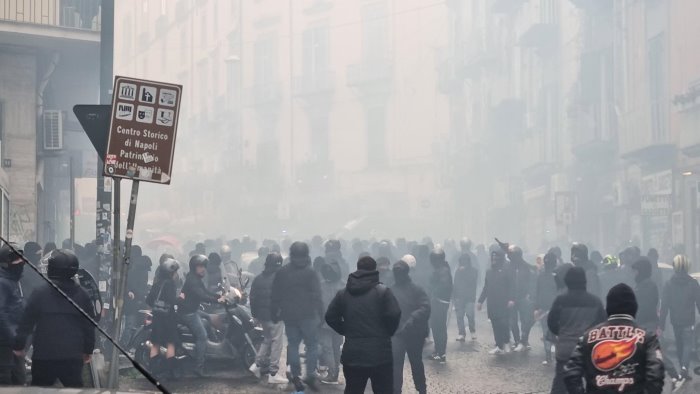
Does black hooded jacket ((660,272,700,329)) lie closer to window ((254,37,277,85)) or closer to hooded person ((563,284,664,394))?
hooded person ((563,284,664,394))

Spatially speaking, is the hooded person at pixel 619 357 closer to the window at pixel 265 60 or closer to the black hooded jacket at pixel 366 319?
the black hooded jacket at pixel 366 319

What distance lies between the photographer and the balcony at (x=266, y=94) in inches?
2324

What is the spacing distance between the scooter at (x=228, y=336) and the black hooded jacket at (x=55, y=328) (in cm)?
541

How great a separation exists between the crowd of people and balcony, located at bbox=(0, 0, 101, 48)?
3.71 metres

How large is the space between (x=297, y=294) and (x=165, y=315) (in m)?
1.63

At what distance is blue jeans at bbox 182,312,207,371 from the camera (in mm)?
A: 12852

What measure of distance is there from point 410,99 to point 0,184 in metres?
36.5

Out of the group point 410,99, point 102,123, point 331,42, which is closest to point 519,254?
point 102,123

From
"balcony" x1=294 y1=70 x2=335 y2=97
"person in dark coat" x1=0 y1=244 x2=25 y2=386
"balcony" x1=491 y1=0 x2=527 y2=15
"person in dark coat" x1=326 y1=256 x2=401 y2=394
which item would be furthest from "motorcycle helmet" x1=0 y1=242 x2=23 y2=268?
"balcony" x1=294 y1=70 x2=335 y2=97

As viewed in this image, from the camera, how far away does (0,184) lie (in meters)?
17.5

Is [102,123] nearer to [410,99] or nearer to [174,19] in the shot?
[410,99]

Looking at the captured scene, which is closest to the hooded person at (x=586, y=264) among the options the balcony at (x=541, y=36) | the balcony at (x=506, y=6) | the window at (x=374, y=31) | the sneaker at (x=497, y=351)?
the sneaker at (x=497, y=351)

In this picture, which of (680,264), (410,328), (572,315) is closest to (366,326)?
(572,315)

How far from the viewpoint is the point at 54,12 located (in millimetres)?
19188
